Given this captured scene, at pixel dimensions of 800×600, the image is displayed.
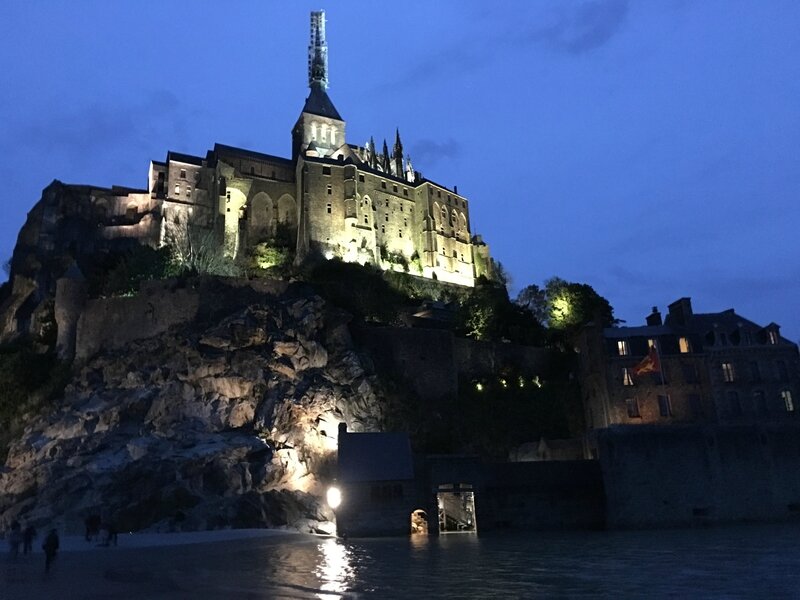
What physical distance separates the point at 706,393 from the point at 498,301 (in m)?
26.4

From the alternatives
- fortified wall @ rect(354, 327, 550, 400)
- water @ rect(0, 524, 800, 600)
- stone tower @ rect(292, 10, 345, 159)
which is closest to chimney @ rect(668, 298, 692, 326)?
fortified wall @ rect(354, 327, 550, 400)

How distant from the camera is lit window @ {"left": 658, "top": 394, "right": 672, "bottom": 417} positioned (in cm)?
3762

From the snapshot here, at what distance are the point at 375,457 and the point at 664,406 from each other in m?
18.9

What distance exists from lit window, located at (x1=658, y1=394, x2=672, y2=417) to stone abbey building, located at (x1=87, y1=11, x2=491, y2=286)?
42934mm

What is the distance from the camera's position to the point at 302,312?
146 ft

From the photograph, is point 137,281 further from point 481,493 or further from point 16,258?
point 481,493

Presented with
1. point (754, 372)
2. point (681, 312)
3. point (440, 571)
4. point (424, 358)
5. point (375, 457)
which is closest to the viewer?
point (440, 571)

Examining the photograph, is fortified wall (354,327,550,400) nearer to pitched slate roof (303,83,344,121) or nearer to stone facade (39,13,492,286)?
stone facade (39,13,492,286)

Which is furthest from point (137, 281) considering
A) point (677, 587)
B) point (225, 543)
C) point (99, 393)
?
point (677, 587)

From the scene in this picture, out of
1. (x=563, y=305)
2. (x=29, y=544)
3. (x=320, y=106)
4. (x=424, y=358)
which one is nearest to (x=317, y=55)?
(x=320, y=106)

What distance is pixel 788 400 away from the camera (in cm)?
3628

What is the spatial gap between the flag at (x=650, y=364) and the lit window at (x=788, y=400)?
7052 mm

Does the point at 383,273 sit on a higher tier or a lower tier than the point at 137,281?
higher

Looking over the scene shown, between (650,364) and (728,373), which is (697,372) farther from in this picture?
(650,364)
